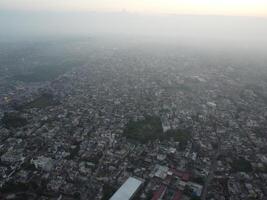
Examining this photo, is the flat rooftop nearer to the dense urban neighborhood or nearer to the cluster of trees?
the dense urban neighborhood

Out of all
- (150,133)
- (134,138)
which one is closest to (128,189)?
(134,138)

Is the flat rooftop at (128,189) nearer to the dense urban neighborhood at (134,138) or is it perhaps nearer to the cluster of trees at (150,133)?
the dense urban neighborhood at (134,138)

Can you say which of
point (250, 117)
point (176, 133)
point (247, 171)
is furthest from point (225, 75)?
point (247, 171)

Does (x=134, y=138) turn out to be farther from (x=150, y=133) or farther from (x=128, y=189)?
(x=128, y=189)

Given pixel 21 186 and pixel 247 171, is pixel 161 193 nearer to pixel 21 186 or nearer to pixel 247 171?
pixel 247 171

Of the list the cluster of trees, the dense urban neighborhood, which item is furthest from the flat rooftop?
the cluster of trees

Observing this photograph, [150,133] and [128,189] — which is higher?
[150,133]
